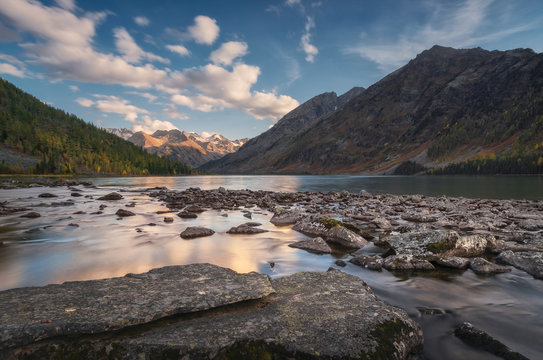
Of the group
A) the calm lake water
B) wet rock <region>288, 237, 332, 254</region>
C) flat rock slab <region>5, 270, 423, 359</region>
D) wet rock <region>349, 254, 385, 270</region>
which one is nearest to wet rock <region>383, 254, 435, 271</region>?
wet rock <region>349, 254, 385, 270</region>

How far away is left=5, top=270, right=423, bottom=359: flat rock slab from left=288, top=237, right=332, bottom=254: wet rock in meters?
5.45

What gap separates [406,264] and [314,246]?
12.1ft

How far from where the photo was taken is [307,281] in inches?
258

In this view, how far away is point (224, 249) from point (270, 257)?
2.19m

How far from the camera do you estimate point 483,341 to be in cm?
455

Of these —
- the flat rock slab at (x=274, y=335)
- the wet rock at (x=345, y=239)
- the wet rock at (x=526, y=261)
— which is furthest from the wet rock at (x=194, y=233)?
the wet rock at (x=526, y=261)

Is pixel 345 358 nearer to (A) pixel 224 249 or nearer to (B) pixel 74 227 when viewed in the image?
(A) pixel 224 249

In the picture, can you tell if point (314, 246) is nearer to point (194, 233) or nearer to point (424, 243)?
point (424, 243)

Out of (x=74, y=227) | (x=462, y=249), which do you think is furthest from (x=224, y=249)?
(x=74, y=227)

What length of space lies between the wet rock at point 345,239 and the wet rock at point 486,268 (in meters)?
4.10

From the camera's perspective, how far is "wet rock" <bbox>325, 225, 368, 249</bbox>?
37.6 feet

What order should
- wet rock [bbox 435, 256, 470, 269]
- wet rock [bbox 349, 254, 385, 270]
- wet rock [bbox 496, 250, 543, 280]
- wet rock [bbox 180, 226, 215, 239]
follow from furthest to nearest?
wet rock [bbox 180, 226, 215, 239], wet rock [bbox 349, 254, 385, 270], wet rock [bbox 435, 256, 470, 269], wet rock [bbox 496, 250, 543, 280]

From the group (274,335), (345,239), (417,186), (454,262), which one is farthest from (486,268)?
(417,186)

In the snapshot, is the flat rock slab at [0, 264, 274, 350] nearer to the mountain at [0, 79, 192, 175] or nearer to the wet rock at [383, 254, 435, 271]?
the wet rock at [383, 254, 435, 271]
